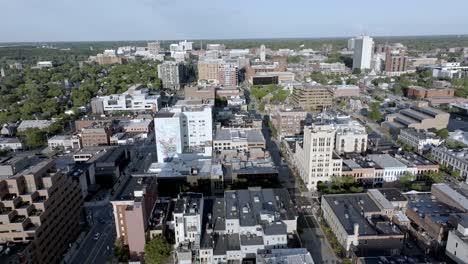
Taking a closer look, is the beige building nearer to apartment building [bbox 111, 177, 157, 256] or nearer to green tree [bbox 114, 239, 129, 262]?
apartment building [bbox 111, 177, 157, 256]

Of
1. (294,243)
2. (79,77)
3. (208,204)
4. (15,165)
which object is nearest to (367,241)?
(294,243)

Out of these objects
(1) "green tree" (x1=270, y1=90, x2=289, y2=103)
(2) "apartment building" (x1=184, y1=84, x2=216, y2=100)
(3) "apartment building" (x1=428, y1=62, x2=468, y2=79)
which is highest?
(3) "apartment building" (x1=428, y1=62, x2=468, y2=79)

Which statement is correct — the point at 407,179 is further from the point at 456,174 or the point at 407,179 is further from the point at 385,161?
the point at 456,174

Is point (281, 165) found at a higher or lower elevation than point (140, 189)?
lower

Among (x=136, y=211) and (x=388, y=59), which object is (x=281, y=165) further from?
(x=388, y=59)

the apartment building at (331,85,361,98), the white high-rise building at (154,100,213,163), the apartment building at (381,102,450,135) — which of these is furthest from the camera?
the apartment building at (331,85,361,98)

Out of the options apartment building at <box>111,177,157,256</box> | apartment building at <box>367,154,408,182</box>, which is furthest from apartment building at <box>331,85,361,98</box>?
apartment building at <box>111,177,157,256</box>

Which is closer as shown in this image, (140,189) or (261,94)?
(140,189)
